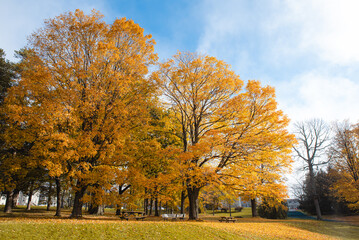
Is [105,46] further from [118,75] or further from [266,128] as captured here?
[266,128]

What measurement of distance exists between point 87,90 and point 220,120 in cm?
989

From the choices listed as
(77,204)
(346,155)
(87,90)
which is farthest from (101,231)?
(346,155)

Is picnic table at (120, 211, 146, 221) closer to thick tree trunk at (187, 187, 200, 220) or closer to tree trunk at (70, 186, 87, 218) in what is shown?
tree trunk at (70, 186, 87, 218)

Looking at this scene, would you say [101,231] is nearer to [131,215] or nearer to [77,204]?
[77,204]

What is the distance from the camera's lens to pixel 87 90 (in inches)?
516

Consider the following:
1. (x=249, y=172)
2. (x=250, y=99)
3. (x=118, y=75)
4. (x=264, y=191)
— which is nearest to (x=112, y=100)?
(x=118, y=75)

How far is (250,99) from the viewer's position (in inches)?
563

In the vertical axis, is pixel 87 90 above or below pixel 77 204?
above

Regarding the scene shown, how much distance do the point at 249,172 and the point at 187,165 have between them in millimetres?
4408

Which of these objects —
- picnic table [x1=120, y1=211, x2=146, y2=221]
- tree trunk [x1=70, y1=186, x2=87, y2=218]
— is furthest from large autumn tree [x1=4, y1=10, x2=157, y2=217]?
picnic table [x1=120, y1=211, x2=146, y2=221]

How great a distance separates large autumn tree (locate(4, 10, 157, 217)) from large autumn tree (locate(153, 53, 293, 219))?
298 centimetres

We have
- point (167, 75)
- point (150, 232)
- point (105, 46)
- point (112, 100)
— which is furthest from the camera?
point (167, 75)

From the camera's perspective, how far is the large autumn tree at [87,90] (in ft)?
39.7

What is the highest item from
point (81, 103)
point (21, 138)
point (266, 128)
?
point (81, 103)
